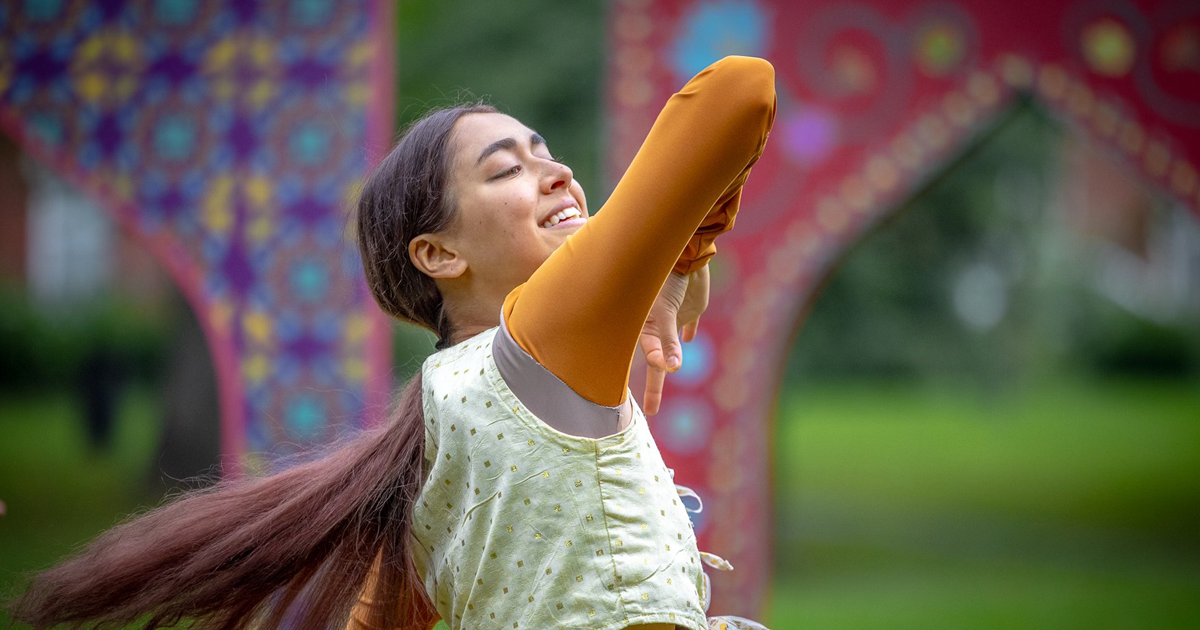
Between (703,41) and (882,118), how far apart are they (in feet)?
2.11

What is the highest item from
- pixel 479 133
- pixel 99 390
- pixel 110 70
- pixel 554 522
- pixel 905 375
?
pixel 110 70

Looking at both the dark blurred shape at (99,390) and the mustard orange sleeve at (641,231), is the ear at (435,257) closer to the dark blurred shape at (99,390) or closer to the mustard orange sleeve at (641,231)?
the mustard orange sleeve at (641,231)

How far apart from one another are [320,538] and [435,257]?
40cm

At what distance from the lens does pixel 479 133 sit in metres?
1.55

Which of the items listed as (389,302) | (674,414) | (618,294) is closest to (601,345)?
(618,294)

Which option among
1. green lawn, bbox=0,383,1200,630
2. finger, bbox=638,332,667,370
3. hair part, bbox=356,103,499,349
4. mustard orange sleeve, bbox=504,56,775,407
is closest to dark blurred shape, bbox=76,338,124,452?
green lawn, bbox=0,383,1200,630

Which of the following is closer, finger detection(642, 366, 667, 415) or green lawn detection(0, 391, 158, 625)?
finger detection(642, 366, 667, 415)

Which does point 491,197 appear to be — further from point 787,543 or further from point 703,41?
point 787,543

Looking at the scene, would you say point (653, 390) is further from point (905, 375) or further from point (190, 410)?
point (905, 375)

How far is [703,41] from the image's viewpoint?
12.9ft

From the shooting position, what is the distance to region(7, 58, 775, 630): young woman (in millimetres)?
1270

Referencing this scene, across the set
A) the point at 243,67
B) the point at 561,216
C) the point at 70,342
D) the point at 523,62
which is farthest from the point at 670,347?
the point at 70,342

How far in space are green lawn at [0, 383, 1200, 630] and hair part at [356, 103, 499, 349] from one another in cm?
74

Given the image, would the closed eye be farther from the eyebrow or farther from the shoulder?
the shoulder
